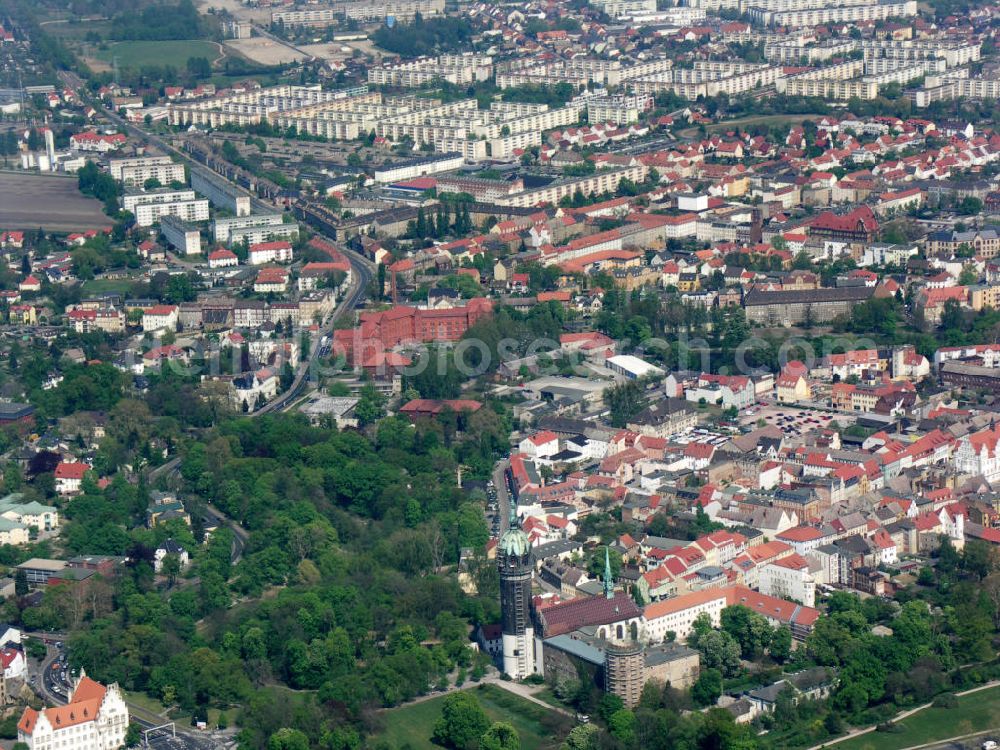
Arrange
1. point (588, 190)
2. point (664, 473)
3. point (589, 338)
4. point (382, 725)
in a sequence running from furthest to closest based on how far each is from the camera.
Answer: point (588, 190) < point (589, 338) < point (664, 473) < point (382, 725)

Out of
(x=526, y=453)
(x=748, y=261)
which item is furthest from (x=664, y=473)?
(x=748, y=261)

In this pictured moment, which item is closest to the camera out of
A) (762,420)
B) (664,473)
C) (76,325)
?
(664,473)

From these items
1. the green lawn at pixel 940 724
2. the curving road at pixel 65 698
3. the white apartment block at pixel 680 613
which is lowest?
the green lawn at pixel 940 724

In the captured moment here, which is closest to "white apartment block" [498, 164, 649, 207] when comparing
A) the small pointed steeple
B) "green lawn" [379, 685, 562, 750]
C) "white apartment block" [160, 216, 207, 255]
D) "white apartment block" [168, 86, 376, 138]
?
"white apartment block" [160, 216, 207, 255]

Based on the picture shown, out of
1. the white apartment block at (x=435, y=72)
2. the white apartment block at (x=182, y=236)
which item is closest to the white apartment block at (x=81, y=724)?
the white apartment block at (x=182, y=236)

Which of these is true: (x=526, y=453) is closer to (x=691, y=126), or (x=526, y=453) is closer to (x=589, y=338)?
(x=589, y=338)

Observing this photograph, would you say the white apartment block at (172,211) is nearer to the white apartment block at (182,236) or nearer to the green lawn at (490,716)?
the white apartment block at (182,236)

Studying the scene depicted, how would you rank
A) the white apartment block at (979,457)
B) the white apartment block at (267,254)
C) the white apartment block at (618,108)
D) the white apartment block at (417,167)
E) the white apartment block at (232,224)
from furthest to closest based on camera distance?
the white apartment block at (618,108) < the white apartment block at (417,167) < the white apartment block at (232,224) < the white apartment block at (267,254) < the white apartment block at (979,457)
